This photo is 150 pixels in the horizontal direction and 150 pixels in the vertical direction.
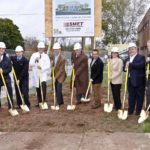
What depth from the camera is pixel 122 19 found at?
196 feet

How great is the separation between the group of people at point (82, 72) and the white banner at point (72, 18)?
2768 mm

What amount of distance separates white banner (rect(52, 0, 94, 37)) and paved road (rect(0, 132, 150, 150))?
6.97m

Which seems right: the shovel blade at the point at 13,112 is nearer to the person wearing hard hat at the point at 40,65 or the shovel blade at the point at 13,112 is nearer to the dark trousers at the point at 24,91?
the dark trousers at the point at 24,91

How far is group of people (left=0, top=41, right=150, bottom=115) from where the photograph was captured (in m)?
11.7

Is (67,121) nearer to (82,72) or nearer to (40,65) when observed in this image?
(40,65)

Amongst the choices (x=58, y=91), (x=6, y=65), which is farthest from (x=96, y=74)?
(x=6, y=65)

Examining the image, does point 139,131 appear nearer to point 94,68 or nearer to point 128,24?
point 94,68

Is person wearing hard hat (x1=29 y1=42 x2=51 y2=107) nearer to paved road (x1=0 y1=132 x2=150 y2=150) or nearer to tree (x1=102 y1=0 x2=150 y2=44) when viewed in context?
paved road (x1=0 y1=132 x2=150 y2=150)

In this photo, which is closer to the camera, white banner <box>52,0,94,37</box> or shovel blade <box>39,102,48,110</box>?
shovel blade <box>39,102,48,110</box>

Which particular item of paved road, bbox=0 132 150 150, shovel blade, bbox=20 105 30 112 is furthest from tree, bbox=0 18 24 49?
paved road, bbox=0 132 150 150

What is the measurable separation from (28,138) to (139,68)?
3475 millimetres

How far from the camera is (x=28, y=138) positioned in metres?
9.73

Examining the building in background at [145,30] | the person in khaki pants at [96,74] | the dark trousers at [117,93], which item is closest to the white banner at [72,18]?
the person in khaki pants at [96,74]

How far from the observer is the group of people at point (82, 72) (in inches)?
462
